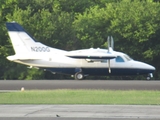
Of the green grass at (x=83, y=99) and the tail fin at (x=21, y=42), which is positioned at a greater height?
the tail fin at (x=21, y=42)

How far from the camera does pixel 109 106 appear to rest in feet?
59.5

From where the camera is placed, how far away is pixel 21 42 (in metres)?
40.1

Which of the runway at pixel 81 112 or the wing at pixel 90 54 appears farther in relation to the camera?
the wing at pixel 90 54

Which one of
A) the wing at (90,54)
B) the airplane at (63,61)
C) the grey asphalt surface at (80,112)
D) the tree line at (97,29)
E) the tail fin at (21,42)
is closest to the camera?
the grey asphalt surface at (80,112)

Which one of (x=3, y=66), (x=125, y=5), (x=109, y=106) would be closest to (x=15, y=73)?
(x=3, y=66)

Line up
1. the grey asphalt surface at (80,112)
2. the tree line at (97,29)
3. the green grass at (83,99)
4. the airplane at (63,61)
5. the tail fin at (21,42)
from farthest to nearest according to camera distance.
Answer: the tree line at (97,29) < the tail fin at (21,42) < the airplane at (63,61) < the green grass at (83,99) < the grey asphalt surface at (80,112)

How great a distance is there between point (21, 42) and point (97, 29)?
894cm

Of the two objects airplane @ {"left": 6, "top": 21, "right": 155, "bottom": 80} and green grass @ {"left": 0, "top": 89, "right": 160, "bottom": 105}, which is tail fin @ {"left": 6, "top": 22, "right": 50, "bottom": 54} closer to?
airplane @ {"left": 6, "top": 21, "right": 155, "bottom": 80}

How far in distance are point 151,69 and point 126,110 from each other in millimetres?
22937

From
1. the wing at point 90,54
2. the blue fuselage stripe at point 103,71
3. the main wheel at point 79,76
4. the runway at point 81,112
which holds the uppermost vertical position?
the wing at point 90,54

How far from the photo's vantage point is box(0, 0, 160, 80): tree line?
4519cm

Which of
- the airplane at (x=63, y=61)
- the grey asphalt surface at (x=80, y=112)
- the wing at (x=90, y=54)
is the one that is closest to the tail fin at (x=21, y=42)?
the airplane at (x=63, y=61)

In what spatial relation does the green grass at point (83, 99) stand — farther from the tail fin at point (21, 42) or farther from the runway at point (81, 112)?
the tail fin at point (21, 42)

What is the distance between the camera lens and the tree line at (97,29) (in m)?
45.2
